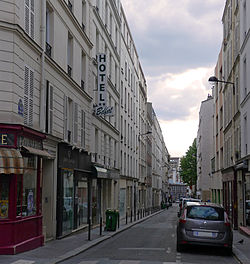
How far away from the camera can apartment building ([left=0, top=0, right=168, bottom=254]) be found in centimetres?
1267

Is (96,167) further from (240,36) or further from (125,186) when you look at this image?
(125,186)

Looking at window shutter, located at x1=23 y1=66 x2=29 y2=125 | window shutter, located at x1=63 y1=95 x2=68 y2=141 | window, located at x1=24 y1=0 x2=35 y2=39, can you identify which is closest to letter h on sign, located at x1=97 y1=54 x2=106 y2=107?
window shutter, located at x1=63 y1=95 x2=68 y2=141

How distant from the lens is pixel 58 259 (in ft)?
41.1

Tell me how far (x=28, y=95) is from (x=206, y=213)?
6.63 metres

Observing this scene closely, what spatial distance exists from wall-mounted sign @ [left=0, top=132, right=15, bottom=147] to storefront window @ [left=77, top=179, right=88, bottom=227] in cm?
900

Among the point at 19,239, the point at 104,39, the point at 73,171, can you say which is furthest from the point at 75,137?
the point at 104,39

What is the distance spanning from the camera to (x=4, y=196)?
41.2 ft

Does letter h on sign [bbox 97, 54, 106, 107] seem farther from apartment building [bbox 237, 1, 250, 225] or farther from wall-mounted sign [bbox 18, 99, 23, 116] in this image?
wall-mounted sign [bbox 18, 99, 23, 116]

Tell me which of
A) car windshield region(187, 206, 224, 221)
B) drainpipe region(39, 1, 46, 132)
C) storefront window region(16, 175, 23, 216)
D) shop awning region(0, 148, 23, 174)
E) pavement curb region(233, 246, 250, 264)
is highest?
drainpipe region(39, 1, 46, 132)

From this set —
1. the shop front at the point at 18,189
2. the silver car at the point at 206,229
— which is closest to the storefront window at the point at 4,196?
the shop front at the point at 18,189

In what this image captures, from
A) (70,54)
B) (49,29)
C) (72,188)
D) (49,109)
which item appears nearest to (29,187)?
(49,109)

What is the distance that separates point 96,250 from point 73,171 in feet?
18.1

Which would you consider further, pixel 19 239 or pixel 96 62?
pixel 96 62

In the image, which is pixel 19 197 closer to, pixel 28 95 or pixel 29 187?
pixel 29 187
